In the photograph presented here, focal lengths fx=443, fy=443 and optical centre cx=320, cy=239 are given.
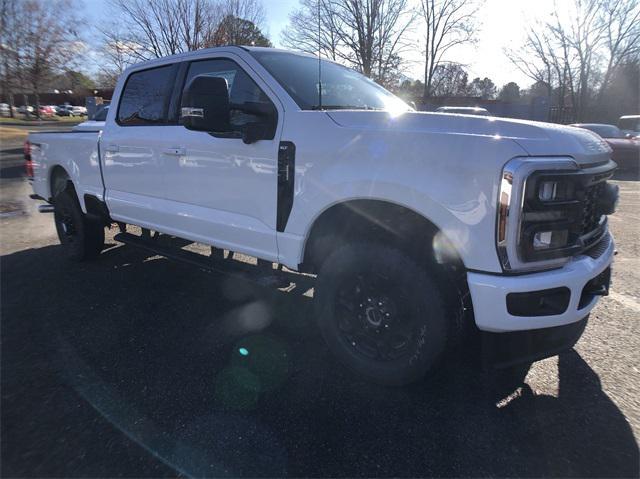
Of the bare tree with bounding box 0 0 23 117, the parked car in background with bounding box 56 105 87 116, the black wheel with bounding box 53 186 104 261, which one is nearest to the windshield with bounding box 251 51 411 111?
the black wheel with bounding box 53 186 104 261

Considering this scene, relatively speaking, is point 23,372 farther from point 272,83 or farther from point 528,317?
point 528,317

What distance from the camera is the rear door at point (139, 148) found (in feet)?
13.1

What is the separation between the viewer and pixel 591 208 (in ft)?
8.36

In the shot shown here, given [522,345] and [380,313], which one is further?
[380,313]

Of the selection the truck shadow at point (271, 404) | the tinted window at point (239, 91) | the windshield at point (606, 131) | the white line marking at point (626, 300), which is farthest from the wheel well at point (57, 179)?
the windshield at point (606, 131)

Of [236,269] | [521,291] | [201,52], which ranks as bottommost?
[236,269]

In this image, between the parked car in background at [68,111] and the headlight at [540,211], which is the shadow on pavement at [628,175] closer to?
the headlight at [540,211]

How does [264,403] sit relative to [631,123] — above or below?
below

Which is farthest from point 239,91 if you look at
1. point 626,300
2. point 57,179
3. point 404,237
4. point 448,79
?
point 448,79

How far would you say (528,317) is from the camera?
2221 millimetres

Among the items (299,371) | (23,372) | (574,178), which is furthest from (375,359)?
(23,372)

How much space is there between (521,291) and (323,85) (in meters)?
2.12

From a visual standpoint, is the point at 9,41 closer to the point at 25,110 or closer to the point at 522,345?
the point at 25,110

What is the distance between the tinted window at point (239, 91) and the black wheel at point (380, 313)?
114cm
